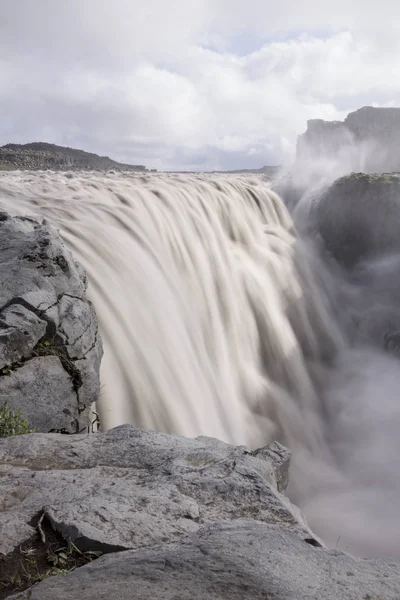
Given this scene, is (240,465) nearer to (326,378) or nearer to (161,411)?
(161,411)

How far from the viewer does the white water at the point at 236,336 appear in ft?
26.7

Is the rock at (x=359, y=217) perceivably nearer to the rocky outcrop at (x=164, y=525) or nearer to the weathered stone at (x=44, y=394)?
the weathered stone at (x=44, y=394)

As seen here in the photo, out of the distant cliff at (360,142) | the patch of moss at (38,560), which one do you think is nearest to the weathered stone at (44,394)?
the patch of moss at (38,560)

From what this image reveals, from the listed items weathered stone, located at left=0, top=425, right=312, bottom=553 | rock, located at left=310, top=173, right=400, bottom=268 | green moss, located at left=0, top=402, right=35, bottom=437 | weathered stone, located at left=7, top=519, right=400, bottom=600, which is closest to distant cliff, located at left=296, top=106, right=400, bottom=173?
rock, located at left=310, top=173, right=400, bottom=268

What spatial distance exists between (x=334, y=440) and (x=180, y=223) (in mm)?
6097

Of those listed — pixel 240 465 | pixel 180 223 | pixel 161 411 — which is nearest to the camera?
pixel 240 465

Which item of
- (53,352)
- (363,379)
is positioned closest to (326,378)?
(363,379)

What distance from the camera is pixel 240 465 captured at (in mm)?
3521

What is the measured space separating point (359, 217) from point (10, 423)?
16028 millimetres

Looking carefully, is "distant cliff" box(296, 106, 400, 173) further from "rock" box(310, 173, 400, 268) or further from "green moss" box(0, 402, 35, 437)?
"green moss" box(0, 402, 35, 437)

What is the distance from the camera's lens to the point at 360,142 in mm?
33875

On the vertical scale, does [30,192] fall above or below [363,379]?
above

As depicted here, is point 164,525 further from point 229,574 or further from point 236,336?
point 236,336

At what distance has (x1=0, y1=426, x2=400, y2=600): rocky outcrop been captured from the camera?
2.26 metres
